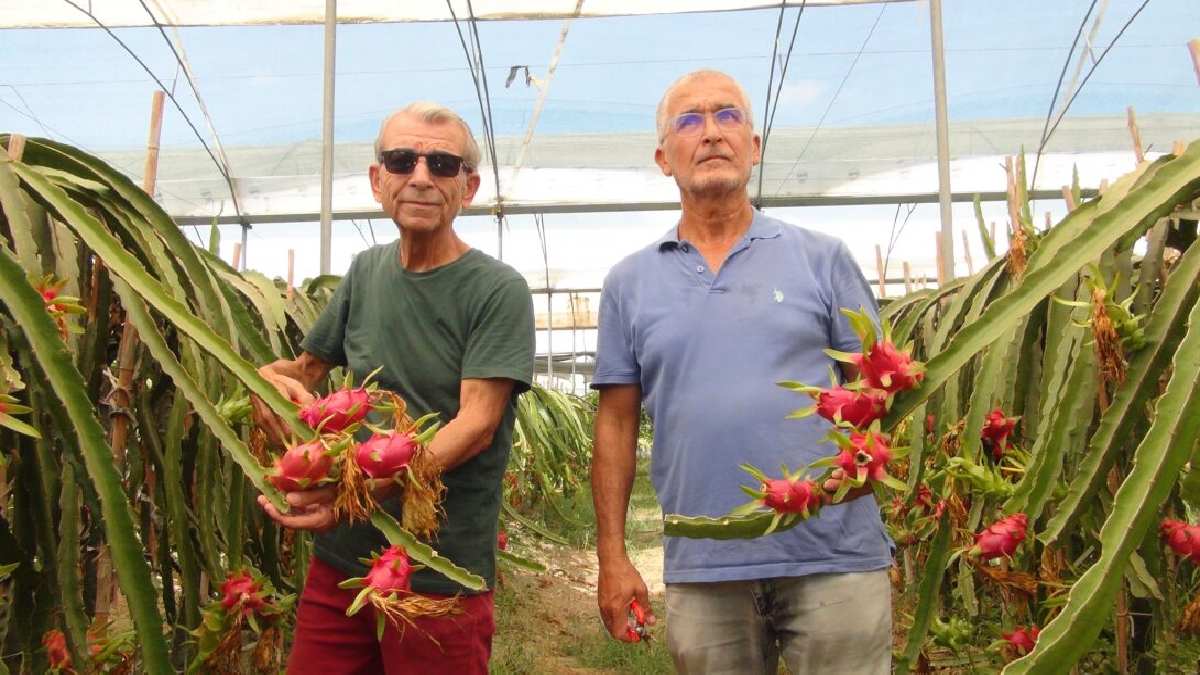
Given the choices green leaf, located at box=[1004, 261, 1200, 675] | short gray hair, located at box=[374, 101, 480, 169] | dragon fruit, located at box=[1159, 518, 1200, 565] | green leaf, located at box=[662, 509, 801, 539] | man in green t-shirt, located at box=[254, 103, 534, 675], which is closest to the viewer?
green leaf, located at box=[1004, 261, 1200, 675]

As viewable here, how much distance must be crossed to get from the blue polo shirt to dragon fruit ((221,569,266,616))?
63 centimetres

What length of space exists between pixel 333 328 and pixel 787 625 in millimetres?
872

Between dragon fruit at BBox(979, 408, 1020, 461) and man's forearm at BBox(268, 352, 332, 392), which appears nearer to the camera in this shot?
dragon fruit at BBox(979, 408, 1020, 461)

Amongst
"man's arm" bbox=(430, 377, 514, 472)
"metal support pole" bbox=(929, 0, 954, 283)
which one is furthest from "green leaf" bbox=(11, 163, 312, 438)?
"metal support pole" bbox=(929, 0, 954, 283)

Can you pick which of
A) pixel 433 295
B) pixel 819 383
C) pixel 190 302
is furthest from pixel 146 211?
pixel 819 383

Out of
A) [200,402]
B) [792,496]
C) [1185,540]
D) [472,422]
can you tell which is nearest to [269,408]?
[200,402]

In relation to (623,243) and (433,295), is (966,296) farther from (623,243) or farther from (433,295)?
(623,243)

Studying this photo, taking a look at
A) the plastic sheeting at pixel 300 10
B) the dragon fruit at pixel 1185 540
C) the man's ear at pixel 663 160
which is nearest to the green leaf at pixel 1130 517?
the dragon fruit at pixel 1185 540

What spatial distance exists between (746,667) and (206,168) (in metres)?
9.26

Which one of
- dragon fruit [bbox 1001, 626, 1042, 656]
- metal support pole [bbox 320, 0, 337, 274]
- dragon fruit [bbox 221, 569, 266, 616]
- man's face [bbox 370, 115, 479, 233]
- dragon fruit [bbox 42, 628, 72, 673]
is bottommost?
dragon fruit [bbox 1001, 626, 1042, 656]

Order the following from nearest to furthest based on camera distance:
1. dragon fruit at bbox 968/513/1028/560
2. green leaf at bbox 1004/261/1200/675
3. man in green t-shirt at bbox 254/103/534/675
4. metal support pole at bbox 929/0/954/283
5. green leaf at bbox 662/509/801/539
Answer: green leaf at bbox 1004/261/1200/675 < green leaf at bbox 662/509/801/539 < dragon fruit at bbox 968/513/1028/560 < man in green t-shirt at bbox 254/103/534/675 < metal support pole at bbox 929/0/954/283

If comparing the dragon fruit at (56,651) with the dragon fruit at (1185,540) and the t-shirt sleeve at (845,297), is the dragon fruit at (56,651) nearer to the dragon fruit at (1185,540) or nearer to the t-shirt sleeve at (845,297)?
the t-shirt sleeve at (845,297)

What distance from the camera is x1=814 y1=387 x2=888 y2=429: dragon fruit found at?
3.52 ft

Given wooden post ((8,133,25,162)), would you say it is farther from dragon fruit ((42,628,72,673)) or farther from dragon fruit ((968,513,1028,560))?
dragon fruit ((968,513,1028,560))
